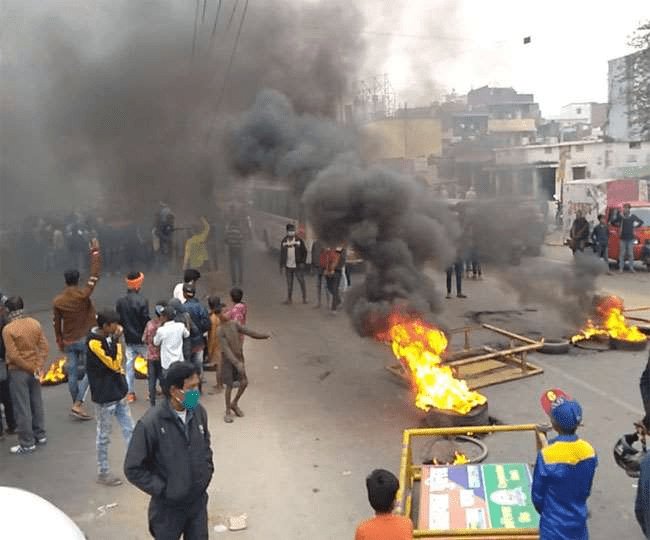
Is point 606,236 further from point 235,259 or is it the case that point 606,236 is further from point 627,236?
point 235,259

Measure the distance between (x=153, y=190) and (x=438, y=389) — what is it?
47.7 ft

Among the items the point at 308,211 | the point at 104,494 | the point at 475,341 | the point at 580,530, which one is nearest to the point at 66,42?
the point at 308,211

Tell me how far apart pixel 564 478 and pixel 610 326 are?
6891 mm

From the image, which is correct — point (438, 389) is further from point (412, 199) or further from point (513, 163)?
point (513, 163)

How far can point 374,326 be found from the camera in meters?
7.77

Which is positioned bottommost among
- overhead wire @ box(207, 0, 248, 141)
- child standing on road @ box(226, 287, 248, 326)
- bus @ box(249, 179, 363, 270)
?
child standing on road @ box(226, 287, 248, 326)

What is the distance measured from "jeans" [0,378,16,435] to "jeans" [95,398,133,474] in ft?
4.73

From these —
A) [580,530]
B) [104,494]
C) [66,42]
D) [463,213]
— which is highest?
[66,42]

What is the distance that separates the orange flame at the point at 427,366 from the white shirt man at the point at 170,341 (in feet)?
8.10

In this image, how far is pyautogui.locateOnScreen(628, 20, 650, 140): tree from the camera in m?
28.6

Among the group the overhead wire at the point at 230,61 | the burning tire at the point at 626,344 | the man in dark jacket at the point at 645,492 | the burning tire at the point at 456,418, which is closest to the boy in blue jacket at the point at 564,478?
the man in dark jacket at the point at 645,492

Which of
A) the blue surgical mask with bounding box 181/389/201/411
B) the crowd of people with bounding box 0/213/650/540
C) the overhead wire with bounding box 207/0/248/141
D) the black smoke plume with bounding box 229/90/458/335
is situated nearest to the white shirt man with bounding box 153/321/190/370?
the crowd of people with bounding box 0/213/650/540

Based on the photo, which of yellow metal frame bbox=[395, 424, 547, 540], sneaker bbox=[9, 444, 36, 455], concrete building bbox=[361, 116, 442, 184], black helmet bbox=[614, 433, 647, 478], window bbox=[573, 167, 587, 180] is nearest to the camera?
yellow metal frame bbox=[395, 424, 547, 540]

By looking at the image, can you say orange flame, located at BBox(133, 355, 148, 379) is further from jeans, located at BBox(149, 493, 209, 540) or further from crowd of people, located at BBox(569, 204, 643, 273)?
crowd of people, located at BBox(569, 204, 643, 273)
